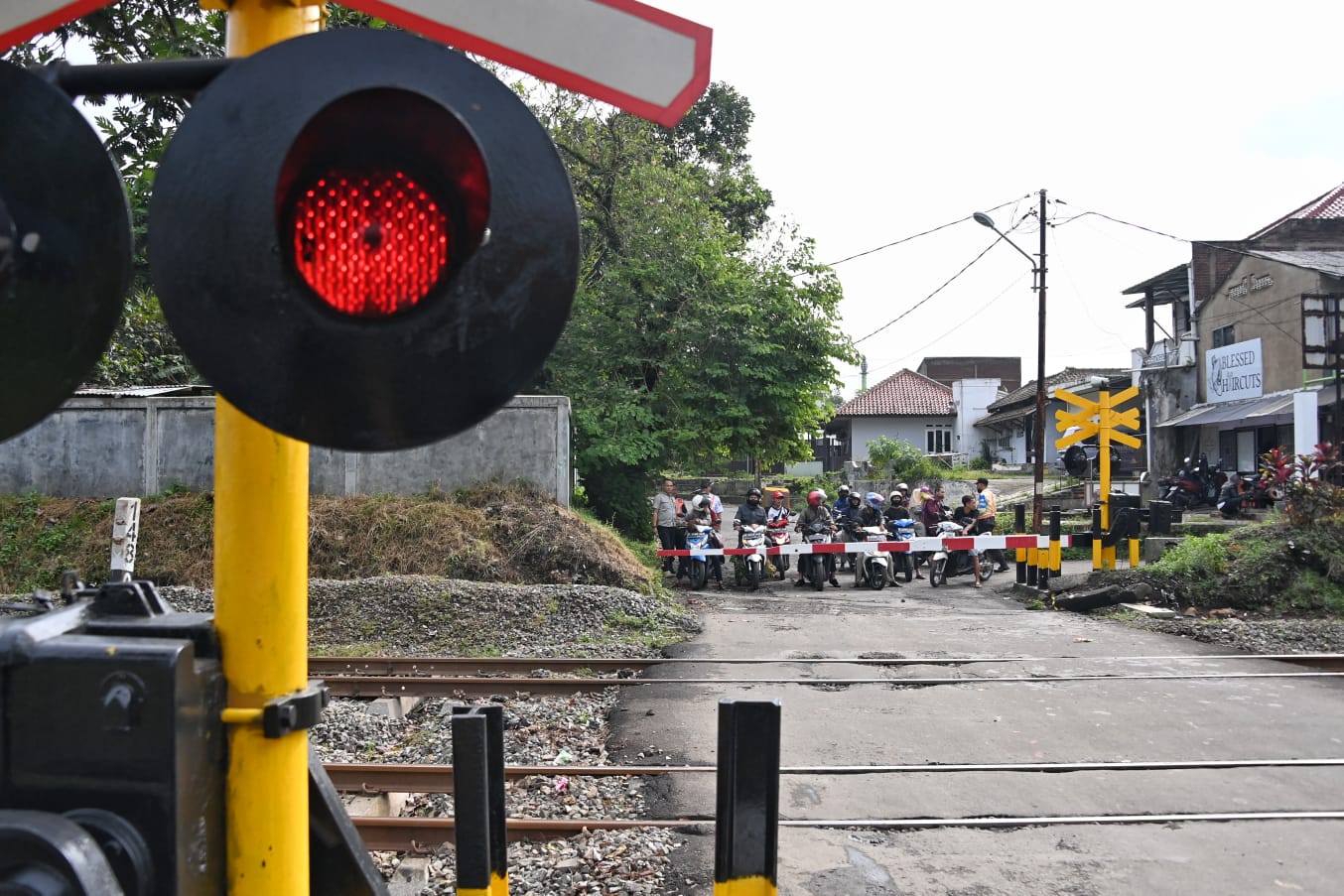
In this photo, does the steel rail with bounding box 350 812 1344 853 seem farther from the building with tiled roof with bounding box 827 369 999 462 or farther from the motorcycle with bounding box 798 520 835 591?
the building with tiled roof with bounding box 827 369 999 462

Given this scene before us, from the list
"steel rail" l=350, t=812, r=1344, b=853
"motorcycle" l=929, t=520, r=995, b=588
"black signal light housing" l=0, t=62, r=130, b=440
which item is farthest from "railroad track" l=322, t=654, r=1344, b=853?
"motorcycle" l=929, t=520, r=995, b=588

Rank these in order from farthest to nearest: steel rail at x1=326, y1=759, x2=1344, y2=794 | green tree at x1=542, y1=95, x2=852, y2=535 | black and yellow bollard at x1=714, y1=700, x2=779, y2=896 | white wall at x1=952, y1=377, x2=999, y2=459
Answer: white wall at x1=952, y1=377, x2=999, y2=459
green tree at x1=542, y1=95, x2=852, y2=535
steel rail at x1=326, y1=759, x2=1344, y2=794
black and yellow bollard at x1=714, y1=700, x2=779, y2=896

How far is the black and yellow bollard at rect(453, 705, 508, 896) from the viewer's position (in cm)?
223

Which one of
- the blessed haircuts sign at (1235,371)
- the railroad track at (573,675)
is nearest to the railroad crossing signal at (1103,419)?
the railroad track at (573,675)

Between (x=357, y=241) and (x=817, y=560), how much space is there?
14.9 m

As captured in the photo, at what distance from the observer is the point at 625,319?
1934 centimetres

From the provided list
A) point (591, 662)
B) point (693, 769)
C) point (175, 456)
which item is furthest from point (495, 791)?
point (175, 456)

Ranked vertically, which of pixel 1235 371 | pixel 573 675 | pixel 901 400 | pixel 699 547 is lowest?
pixel 573 675

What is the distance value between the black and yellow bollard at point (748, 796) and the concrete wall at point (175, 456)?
13.4 metres

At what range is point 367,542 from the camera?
13695 mm

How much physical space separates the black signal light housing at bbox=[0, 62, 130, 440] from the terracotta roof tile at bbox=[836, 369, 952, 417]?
5093 cm

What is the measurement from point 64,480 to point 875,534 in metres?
12.7

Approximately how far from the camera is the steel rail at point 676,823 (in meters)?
4.73

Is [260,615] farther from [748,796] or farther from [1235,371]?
[1235,371]
